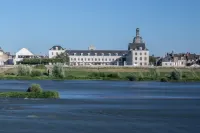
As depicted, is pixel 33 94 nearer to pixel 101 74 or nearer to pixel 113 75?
pixel 113 75

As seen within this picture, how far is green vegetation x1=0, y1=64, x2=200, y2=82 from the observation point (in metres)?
135

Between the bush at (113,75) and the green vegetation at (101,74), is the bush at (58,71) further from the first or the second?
the bush at (113,75)

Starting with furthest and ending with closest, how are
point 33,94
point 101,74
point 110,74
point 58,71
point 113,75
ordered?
point 101,74 → point 110,74 → point 113,75 → point 58,71 → point 33,94

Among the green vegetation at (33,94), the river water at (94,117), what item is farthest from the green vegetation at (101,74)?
the river water at (94,117)

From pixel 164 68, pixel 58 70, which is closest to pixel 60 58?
pixel 164 68

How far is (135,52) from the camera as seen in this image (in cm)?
19988

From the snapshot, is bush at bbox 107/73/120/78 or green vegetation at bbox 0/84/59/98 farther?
bush at bbox 107/73/120/78

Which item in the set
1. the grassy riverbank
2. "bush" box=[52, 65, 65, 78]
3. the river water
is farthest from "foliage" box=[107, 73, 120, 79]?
the river water

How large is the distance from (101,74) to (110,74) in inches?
95.6

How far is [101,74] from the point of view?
147625 millimetres

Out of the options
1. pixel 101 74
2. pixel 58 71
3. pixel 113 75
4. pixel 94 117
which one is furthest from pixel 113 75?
pixel 94 117

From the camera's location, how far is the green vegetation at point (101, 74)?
134625mm

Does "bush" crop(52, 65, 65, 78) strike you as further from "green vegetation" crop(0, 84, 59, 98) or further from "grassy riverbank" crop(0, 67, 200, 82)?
"green vegetation" crop(0, 84, 59, 98)

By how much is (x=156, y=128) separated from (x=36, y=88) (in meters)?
26.1
